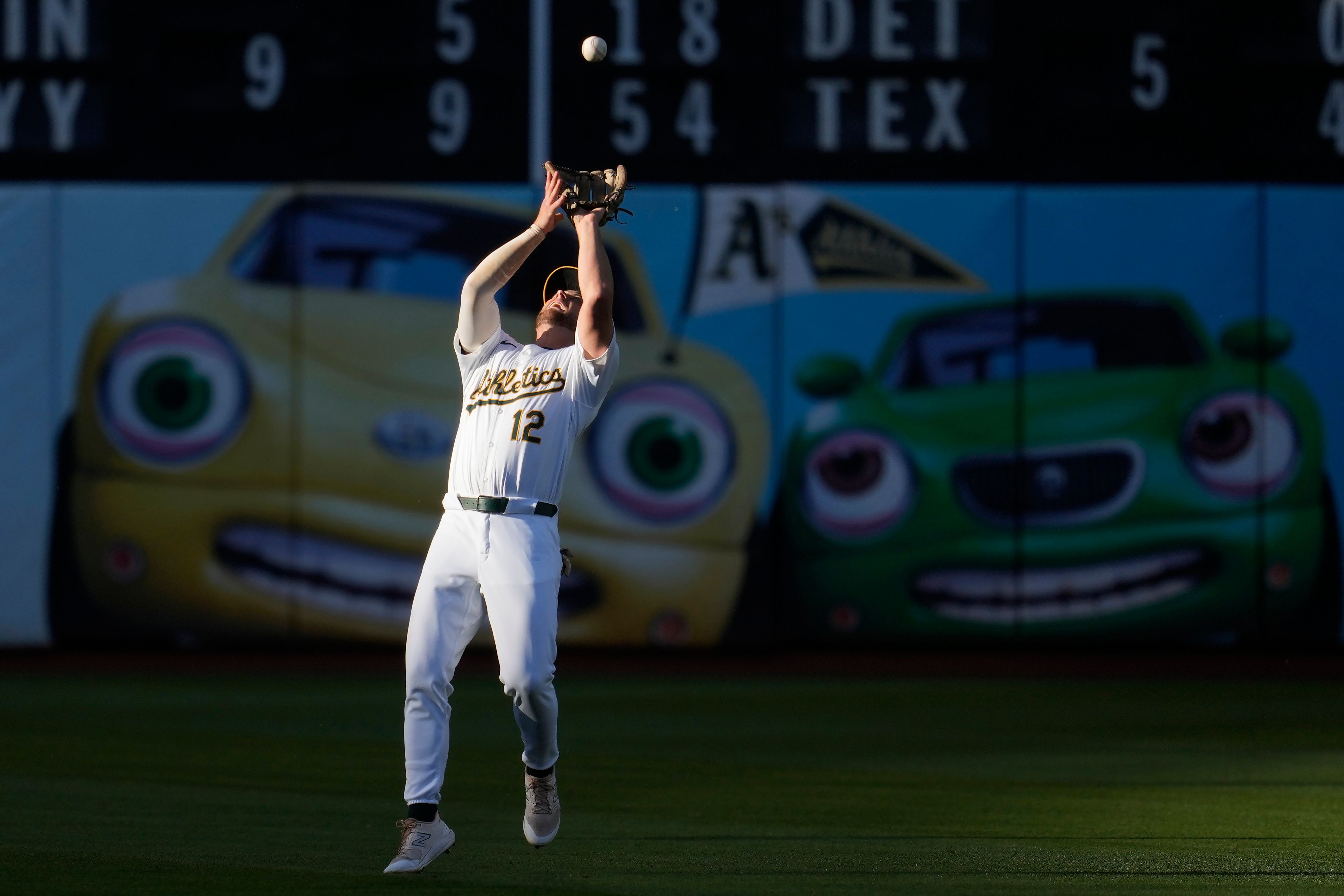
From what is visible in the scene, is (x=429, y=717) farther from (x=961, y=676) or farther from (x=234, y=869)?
(x=961, y=676)

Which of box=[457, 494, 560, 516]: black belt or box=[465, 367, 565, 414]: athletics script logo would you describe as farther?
box=[465, 367, 565, 414]: athletics script logo

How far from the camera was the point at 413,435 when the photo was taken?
12.4 meters

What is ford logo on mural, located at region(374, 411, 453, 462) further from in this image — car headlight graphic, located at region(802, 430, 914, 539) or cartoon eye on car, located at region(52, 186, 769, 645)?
car headlight graphic, located at region(802, 430, 914, 539)

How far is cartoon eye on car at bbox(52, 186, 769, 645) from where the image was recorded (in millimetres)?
12391

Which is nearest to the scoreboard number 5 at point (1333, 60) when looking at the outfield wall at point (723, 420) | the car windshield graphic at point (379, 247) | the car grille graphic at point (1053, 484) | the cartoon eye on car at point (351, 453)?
the outfield wall at point (723, 420)

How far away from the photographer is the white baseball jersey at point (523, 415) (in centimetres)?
525

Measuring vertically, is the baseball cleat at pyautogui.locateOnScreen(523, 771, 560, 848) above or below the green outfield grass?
above

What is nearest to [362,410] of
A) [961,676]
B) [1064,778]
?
[961,676]

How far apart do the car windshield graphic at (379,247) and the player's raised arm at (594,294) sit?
7133 mm

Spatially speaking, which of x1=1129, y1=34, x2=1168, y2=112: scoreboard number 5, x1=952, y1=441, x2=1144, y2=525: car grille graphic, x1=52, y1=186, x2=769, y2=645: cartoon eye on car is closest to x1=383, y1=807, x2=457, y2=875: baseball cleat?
x1=52, y1=186, x2=769, y2=645: cartoon eye on car

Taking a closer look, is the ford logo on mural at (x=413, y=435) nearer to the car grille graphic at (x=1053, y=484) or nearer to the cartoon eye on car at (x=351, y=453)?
the cartoon eye on car at (x=351, y=453)

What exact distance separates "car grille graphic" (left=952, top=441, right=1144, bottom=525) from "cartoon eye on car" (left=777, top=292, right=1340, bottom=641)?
1 cm

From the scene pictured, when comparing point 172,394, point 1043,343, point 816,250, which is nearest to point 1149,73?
point 1043,343

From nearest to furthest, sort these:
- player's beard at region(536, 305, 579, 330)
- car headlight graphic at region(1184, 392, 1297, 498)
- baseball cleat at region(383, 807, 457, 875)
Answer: baseball cleat at region(383, 807, 457, 875), player's beard at region(536, 305, 579, 330), car headlight graphic at region(1184, 392, 1297, 498)
